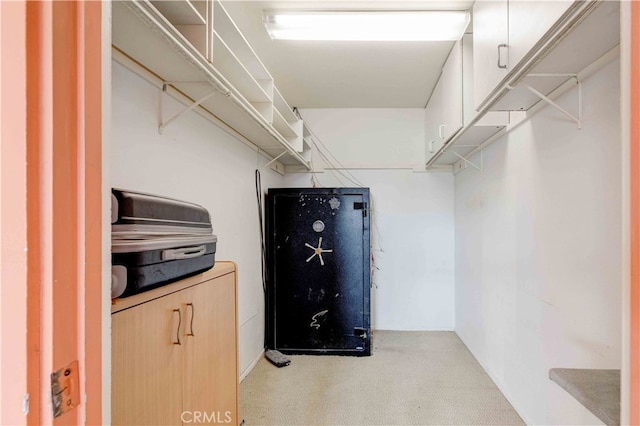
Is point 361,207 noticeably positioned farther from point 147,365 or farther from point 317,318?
point 147,365

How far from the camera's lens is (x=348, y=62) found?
8.09 ft

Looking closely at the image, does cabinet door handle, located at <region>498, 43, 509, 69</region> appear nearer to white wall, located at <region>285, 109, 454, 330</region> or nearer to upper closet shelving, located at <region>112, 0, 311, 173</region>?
upper closet shelving, located at <region>112, 0, 311, 173</region>

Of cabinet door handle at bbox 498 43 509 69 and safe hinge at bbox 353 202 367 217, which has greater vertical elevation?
cabinet door handle at bbox 498 43 509 69

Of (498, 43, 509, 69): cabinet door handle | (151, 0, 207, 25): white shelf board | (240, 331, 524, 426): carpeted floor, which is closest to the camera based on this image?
(151, 0, 207, 25): white shelf board

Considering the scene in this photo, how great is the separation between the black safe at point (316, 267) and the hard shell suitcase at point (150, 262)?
6.41ft

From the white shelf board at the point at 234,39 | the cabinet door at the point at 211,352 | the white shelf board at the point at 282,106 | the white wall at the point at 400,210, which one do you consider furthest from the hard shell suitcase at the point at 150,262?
the white wall at the point at 400,210

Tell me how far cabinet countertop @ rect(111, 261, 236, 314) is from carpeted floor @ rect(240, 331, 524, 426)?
1218 mm

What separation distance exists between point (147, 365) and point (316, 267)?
2.19m

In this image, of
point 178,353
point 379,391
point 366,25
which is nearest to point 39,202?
point 178,353

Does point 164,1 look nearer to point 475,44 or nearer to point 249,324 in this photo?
point 475,44

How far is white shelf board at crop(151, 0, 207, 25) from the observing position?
3.82ft

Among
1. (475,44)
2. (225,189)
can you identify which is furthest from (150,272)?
(475,44)

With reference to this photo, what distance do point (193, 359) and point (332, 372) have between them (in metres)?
1.80

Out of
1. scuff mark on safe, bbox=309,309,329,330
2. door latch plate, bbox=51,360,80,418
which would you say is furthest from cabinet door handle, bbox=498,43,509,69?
scuff mark on safe, bbox=309,309,329,330
